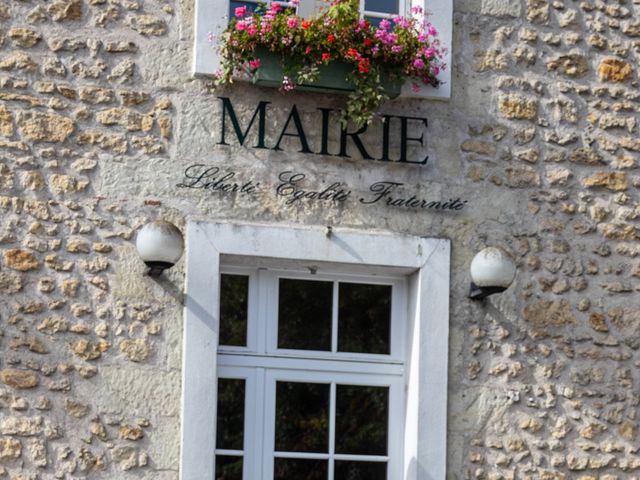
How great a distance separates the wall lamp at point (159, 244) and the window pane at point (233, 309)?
1.79 feet

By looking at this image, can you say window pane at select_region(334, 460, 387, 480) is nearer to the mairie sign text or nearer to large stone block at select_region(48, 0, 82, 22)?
the mairie sign text

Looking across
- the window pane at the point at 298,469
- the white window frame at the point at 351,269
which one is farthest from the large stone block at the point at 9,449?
the window pane at the point at 298,469

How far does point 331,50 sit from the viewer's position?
7.84m

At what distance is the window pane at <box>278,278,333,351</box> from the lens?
7.99 m

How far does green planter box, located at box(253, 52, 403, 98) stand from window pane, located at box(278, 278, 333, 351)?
3.43 feet

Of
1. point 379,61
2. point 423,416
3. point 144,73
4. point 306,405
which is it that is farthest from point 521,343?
point 144,73

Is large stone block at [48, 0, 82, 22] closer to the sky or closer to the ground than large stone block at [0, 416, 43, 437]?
closer to the sky

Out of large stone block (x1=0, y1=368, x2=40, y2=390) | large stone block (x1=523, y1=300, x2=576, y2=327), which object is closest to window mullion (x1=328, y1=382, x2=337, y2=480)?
large stone block (x1=523, y1=300, x2=576, y2=327)

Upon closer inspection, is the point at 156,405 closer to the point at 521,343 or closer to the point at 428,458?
the point at 428,458

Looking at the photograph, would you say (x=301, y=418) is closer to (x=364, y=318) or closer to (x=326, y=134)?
(x=364, y=318)

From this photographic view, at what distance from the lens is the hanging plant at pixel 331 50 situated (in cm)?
779

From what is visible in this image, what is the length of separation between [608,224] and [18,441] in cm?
341

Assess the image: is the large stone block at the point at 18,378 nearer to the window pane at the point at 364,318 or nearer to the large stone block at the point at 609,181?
the window pane at the point at 364,318

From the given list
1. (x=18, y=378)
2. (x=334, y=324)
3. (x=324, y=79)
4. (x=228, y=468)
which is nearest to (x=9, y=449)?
(x=18, y=378)
